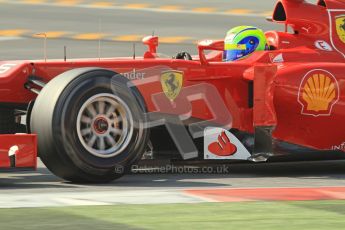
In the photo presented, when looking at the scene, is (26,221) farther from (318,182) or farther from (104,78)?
(318,182)

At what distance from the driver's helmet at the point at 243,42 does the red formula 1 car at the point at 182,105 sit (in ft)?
0.36

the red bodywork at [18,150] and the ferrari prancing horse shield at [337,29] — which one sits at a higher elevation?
the ferrari prancing horse shield at [337,29]

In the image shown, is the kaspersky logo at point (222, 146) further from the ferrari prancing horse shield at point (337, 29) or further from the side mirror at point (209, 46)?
the ferrari prancing horse shield at point (337, 29)

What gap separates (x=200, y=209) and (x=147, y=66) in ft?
7.96

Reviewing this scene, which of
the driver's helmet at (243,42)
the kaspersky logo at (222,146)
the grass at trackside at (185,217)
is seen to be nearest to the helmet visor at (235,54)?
the driver's helmet at (243,42)

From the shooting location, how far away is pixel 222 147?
9.77 meters

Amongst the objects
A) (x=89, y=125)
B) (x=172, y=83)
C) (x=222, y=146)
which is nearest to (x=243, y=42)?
(x=172, y=83)

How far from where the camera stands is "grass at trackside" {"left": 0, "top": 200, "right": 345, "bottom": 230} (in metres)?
6.81

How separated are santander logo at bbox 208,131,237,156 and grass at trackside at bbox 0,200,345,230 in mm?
1832

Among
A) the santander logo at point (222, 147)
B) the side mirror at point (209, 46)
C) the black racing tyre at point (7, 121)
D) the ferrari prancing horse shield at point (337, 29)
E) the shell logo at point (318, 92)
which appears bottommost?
the santander logo at point (222, 147)

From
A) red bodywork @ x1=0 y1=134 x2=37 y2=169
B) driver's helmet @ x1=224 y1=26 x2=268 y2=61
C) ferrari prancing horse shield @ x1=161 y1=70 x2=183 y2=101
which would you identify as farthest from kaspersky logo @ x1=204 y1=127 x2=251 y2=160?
red bodywork @ x1=0 y1=134 x2=37 y2=169

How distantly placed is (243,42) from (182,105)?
108 cm

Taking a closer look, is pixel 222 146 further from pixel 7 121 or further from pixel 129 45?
pixel 129 45

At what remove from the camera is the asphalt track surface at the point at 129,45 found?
837 centimetres
